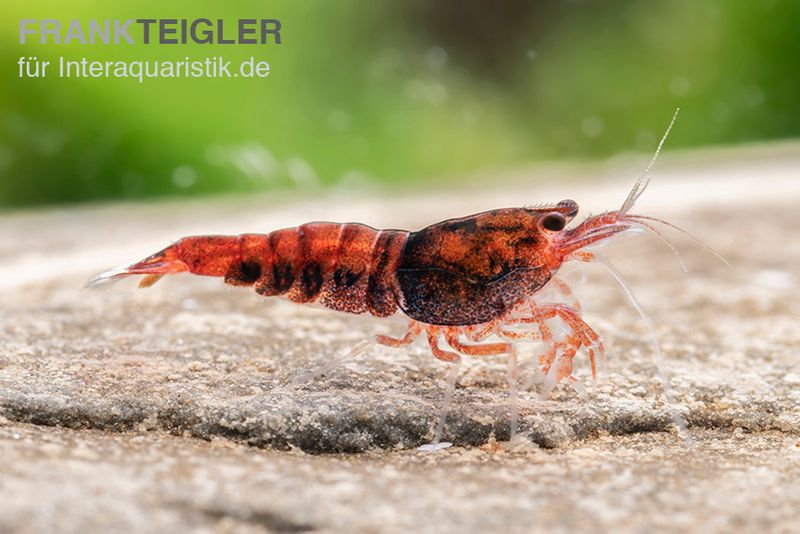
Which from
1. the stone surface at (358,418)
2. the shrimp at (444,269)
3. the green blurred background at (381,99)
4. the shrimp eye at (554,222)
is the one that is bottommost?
the stone surface at (358,418)

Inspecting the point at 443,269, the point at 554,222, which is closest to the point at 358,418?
the point at 443,269

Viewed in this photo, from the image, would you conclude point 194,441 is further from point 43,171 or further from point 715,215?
point 43,171

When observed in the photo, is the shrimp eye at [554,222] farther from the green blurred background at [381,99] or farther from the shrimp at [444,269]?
the green blurred background at [381,99]

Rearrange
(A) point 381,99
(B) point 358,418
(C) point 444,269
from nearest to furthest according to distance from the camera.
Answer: (B) point 358,418
(C) point 444,269
(A) point 381,99

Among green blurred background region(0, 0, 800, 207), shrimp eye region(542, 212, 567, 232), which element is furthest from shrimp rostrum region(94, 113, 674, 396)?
green blurred background region(0, 0, 800, 207)

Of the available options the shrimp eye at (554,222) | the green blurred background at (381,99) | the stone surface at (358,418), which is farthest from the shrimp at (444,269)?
the green blurred background at (381,99)

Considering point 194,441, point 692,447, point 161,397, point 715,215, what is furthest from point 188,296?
point 715,215

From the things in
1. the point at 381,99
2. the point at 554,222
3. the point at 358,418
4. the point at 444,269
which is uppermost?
the point at 381,99

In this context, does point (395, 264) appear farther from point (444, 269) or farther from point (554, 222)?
point (554, 222)
